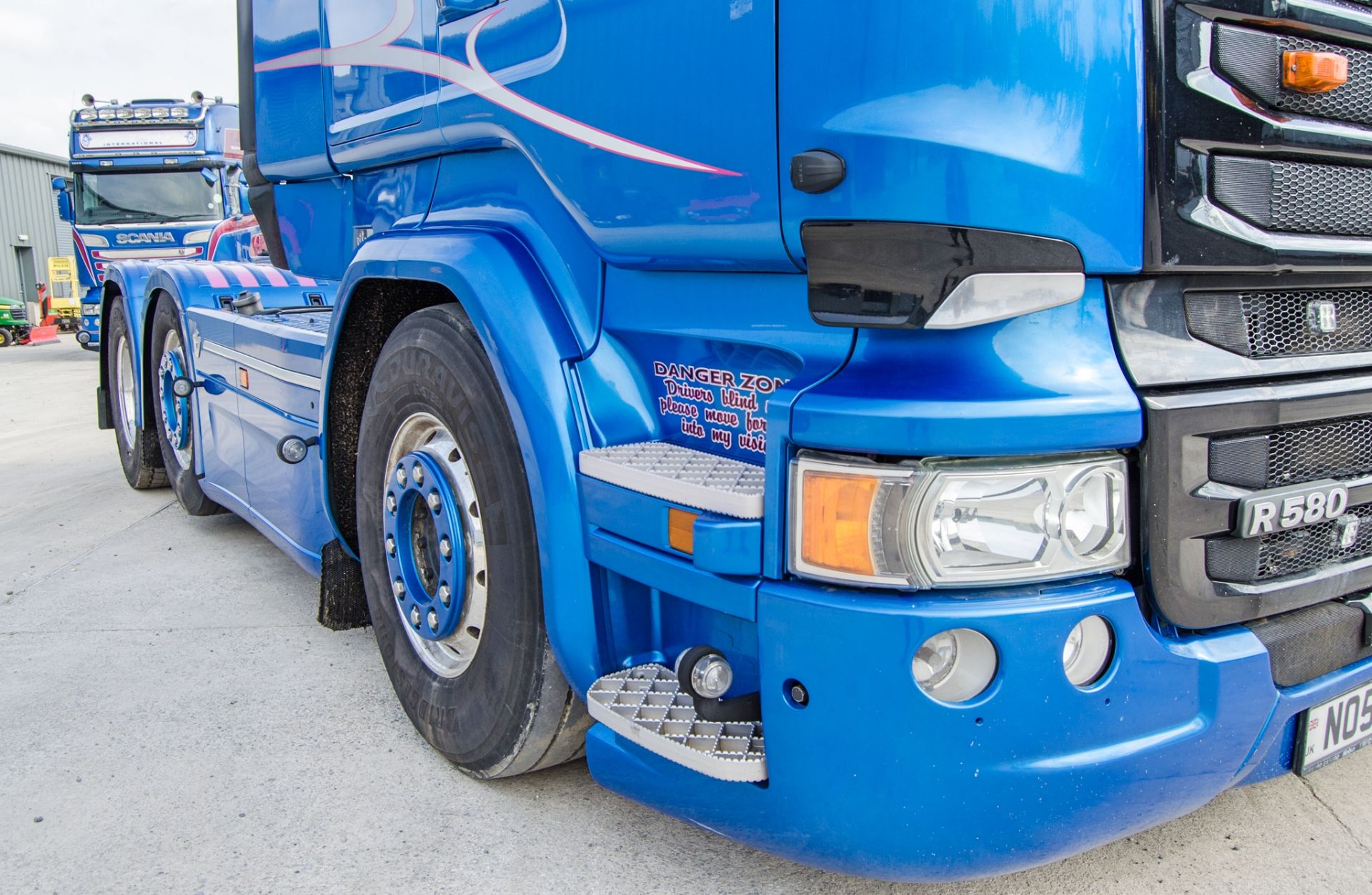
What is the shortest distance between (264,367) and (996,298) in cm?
329

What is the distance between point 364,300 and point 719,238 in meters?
1.59

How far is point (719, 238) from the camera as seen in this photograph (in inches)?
76.5

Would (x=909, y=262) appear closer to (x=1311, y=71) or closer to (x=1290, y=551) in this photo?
(x=1311, y=71)

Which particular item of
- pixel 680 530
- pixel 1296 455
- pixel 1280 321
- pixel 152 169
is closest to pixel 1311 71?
pixel 1280 321

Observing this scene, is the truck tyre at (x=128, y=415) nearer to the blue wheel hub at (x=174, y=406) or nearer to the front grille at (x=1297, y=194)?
the blue wheel hub at (x=174, y=406)

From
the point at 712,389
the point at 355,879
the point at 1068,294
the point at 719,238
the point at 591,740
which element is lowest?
the point at 355,879

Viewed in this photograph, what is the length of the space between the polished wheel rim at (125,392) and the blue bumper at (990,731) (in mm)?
5953

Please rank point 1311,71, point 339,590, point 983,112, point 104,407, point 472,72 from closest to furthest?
point 983,112, point 1311,71, point 472,72, point 339,590, point 104,407

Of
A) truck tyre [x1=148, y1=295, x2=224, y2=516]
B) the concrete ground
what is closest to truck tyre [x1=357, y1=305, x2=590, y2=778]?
the concrete ground

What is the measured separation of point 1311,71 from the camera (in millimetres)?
1808

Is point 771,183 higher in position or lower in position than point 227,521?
higher

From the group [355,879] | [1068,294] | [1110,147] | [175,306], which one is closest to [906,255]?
[1068,294]

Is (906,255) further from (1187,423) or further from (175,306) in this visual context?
(175,306)

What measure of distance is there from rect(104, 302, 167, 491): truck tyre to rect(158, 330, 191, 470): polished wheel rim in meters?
0.46
